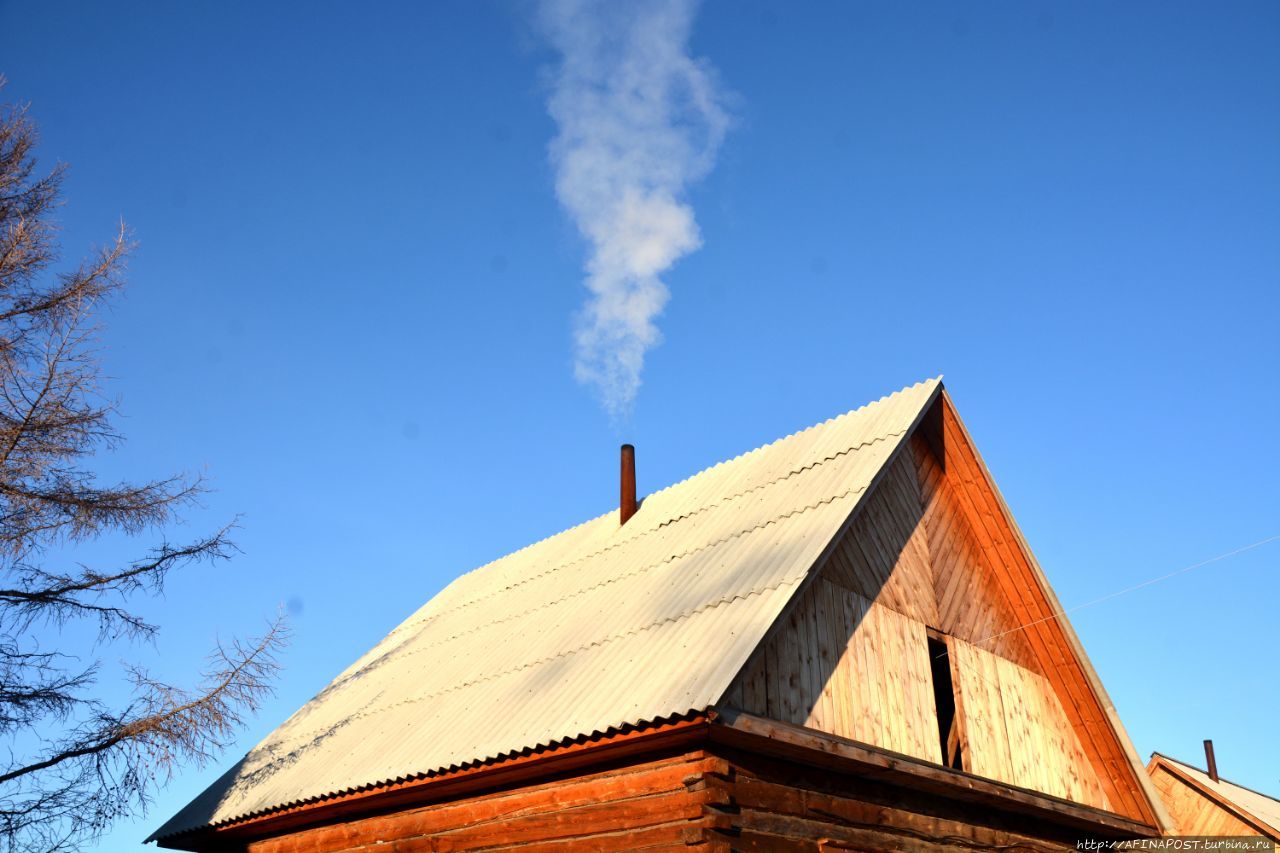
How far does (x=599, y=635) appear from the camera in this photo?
1051 centimetres

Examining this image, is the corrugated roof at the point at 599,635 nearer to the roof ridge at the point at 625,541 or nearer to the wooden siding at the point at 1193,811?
the roof ridge at the point at 625,541

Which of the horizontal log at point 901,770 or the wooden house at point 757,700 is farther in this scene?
the wooden house at point 757,700

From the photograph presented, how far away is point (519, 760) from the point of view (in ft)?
29.0

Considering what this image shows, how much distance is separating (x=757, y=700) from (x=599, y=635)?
101 inches

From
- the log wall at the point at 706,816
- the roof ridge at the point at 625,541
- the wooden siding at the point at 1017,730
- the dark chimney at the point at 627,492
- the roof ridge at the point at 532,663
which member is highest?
the dark chimney at the point at 627,492

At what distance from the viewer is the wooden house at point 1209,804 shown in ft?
85.2

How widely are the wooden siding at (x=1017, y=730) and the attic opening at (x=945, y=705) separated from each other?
15cm

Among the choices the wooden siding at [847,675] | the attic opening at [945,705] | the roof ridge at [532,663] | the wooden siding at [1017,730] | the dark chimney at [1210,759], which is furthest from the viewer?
the dark chimney at [1210,759]

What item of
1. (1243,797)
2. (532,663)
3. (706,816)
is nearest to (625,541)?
(532,663)

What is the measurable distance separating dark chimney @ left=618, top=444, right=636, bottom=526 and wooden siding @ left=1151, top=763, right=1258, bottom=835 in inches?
752

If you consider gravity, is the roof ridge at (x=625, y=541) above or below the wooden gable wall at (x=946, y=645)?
above

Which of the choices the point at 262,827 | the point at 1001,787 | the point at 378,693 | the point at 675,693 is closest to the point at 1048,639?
the point at 1001,787

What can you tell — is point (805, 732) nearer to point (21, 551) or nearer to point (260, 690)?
point (260, 690)

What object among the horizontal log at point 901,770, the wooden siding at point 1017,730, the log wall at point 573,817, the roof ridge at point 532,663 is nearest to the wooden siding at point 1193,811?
the wooden siding at point 1017,730
